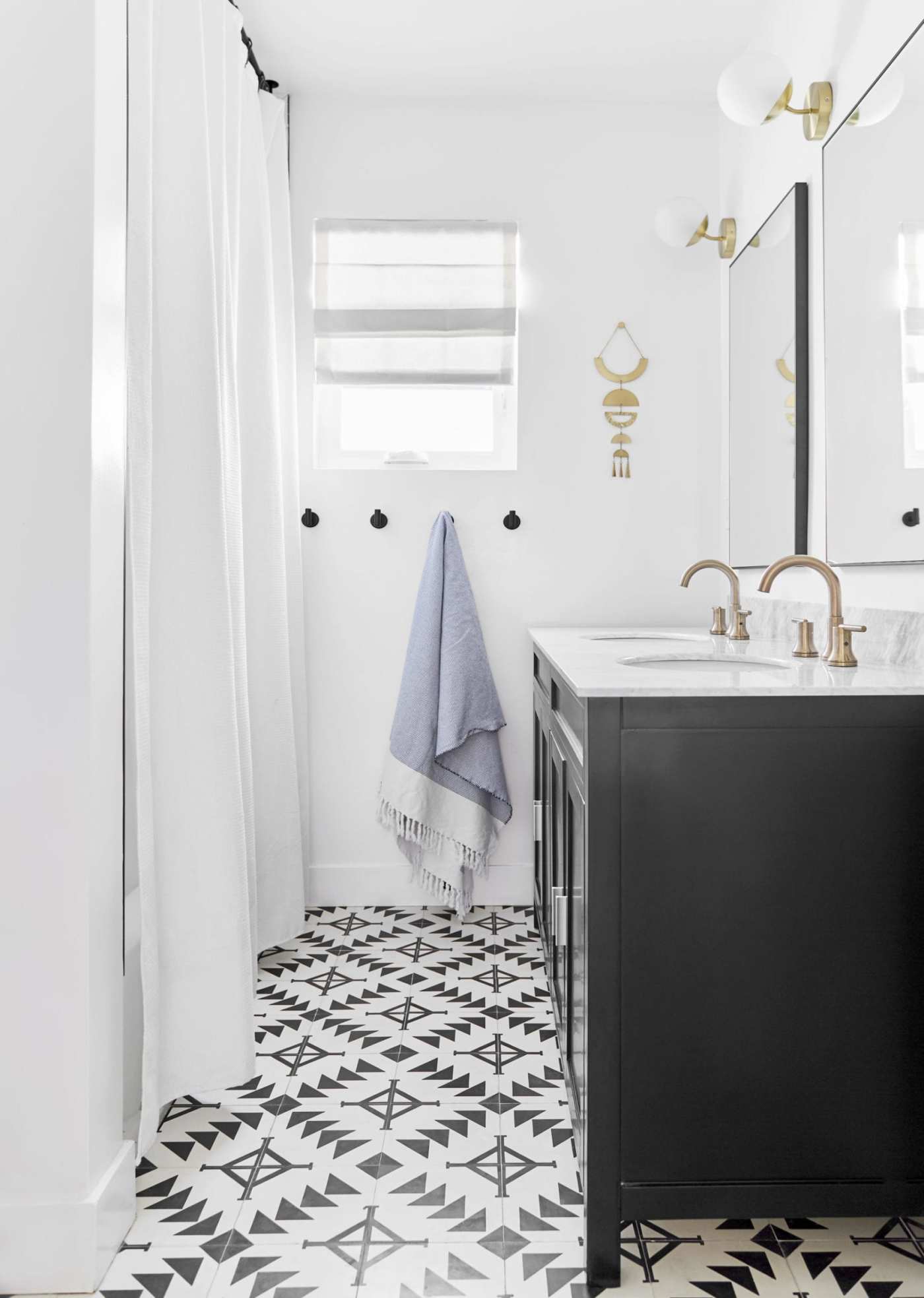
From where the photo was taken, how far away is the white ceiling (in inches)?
88.9

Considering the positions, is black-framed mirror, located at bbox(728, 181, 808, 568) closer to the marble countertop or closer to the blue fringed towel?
the marble countertop

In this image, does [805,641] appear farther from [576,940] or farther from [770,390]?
[770,390]

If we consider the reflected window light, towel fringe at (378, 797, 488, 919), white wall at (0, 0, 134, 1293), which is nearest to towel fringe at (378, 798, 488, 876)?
towel fringe at (378, 797, 488, 919)

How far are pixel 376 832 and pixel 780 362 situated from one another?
5.65 feet

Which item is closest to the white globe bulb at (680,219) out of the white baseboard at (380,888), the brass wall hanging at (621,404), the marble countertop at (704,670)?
the brass wall hanging at (621,404)

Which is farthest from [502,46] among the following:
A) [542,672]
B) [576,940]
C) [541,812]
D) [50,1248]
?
[50,1248]

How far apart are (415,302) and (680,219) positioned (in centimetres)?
78

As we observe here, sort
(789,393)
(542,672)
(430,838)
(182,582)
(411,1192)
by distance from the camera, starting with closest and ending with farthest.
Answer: (411,1192)
(182,582)
(789,393)
(542,672)
(430,838)

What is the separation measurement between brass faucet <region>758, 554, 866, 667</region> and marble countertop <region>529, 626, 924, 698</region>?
0.02 m

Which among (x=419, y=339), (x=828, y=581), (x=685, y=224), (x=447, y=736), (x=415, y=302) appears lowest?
(x=447, y=736)

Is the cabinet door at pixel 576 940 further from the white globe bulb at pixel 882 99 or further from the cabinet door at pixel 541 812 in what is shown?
the white globe bulb at pixel 882 99

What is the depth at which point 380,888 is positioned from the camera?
2812 millimetres

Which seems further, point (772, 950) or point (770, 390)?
point (770, 390)

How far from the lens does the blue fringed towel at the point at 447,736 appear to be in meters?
2.58
